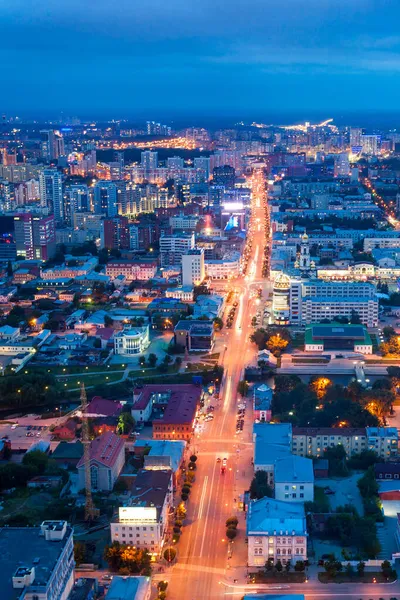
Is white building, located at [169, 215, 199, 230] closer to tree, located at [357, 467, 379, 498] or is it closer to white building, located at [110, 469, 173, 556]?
tree, located at [357, 467, 379, 498]

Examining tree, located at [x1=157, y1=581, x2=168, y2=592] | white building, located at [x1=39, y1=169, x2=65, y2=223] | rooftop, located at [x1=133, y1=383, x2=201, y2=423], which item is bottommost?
tree, located at [x1=157, y1=581, x2=168, y2=592]

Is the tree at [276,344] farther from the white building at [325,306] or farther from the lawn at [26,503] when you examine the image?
the lawn at [26,503]

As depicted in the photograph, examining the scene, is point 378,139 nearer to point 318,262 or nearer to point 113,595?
point 318,262

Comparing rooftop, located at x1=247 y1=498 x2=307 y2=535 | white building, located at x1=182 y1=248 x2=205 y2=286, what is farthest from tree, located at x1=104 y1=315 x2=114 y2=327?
rooftop, located at x1=247 y1=498 x2=307 y2=535

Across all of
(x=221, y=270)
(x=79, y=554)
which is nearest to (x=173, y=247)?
(x=221, y=270)

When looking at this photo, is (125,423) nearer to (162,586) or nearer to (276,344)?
(162,586)

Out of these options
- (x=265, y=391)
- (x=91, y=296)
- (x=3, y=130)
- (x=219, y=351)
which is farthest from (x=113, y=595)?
(x=3, y=130)

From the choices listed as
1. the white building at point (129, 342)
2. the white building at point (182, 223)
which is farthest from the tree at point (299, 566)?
the white building at point (182, 223)
